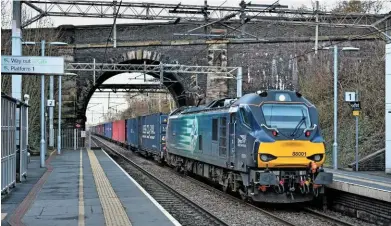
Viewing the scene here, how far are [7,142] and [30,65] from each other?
2347 millimetres

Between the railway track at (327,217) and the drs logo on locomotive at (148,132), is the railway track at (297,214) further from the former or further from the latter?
the drs logo on locomotive at (148,132)

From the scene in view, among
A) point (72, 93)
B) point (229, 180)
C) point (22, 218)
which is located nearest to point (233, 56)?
point (72, 93)

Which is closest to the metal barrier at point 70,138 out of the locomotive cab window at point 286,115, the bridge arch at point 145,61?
the bridge arch at point 145,61

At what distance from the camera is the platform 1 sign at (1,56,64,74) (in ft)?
46.9

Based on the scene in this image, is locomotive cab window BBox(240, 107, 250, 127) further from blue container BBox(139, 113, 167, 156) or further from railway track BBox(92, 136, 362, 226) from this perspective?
blue container BBox(139, 113, 167, 156)

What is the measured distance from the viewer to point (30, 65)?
1453 centimetres

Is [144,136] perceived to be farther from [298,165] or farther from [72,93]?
[298,165]

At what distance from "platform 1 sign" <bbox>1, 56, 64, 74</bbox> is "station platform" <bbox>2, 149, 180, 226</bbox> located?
336 cm

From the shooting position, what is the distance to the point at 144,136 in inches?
1474

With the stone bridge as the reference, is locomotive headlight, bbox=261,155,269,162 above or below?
below

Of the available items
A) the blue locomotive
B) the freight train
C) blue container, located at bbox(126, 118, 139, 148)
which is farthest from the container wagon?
the blue locomotive

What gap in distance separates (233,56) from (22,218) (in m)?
30.5

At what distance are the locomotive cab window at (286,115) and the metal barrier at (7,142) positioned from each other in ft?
22.2

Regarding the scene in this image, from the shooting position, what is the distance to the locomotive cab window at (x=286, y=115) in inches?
553
